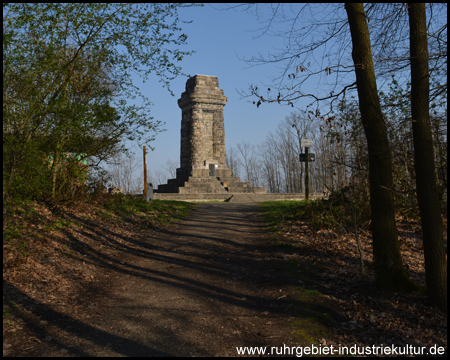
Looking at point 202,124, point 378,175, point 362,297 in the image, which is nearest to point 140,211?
point 362,297

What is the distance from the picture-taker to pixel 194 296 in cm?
737

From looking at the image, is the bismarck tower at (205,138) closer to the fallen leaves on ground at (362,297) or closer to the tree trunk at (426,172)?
the fallen leaves on ground at (362,297)

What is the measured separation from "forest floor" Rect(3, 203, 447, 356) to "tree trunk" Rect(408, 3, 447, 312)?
1.71 ft

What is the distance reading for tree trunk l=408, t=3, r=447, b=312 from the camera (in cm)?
662

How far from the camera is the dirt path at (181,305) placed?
5.46 meters

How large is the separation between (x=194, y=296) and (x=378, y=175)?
406cm

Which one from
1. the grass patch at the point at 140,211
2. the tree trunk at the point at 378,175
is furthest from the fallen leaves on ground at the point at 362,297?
the grass patch at the point at 140,211

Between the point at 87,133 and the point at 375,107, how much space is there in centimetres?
818

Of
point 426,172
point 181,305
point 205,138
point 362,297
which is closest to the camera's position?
point 426,172

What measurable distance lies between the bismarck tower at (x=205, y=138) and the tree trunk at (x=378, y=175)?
80.0 feet

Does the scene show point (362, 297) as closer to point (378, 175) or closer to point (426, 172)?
point (378, 175)

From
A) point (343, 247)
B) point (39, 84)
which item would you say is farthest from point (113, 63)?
point (343, 247)

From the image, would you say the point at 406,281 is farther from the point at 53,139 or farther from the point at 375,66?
the point at 53,139

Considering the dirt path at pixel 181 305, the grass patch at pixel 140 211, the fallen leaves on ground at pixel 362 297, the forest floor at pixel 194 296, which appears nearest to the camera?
the dirt path at pixel 181 305
